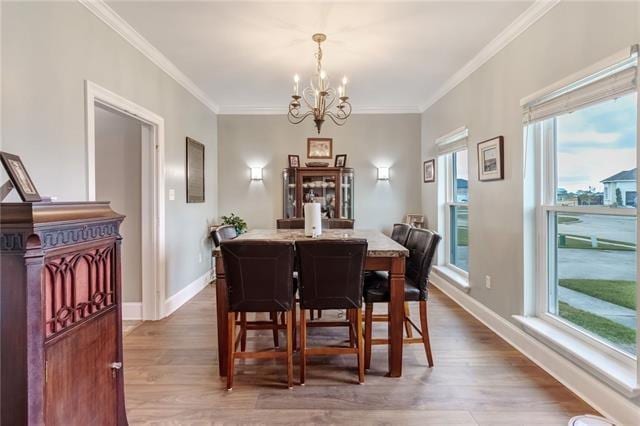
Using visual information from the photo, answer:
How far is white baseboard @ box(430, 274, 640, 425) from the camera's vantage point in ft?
5.91

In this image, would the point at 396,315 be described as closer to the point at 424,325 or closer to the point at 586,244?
the point at 424,325

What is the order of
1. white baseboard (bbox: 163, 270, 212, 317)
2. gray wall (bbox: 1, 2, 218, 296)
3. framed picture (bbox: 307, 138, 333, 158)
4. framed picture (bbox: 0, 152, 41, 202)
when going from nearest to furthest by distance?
framed picture (bbox: 0, 152, 41, 202) < gray wall (bbox: 1, 2, 218, 296) < white baseboard (bbox: 163, 270, 212, 317) < framed picture (bbox: 307, 138, 333, 158)

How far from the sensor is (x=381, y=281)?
98.3 inches

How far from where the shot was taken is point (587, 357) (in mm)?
2041

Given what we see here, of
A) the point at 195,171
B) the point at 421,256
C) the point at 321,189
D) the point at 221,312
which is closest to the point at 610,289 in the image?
the point at 421,256

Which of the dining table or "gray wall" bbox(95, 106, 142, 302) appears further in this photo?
"gray wall" bbox(95, 106, 142, 302)

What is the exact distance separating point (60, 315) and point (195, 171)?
11.1ft

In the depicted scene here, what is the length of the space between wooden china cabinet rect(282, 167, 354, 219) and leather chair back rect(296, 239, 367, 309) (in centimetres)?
296

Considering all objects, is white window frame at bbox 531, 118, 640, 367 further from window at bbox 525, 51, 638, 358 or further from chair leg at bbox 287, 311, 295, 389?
chair leg at bbox 287, 311, 295, 389

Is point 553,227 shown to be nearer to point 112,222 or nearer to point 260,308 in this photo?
point 260,308

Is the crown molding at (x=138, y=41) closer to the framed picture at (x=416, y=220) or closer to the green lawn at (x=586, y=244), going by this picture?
the framed picture at (x=416, y=220)

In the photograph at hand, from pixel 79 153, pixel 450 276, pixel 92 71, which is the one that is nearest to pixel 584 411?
pixel 450 276

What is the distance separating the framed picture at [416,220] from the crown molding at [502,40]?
1.73 meters

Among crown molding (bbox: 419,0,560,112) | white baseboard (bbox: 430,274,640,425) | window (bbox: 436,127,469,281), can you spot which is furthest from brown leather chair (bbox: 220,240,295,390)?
window (bbox: 436,127,469,281)
